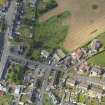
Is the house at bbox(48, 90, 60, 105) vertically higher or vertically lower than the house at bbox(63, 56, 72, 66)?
lower

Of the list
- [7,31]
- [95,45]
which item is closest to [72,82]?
[95,45]

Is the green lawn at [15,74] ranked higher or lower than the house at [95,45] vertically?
lower

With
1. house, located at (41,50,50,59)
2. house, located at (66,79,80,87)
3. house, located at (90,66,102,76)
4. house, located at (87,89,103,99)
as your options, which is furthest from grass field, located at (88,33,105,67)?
house, located at (41,50,50,59)

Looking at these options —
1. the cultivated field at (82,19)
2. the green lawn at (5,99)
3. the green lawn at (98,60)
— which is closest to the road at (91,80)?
the green lawn at (98,60)

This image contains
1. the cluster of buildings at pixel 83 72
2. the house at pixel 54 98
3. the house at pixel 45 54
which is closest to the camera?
the house at pixel 54 98

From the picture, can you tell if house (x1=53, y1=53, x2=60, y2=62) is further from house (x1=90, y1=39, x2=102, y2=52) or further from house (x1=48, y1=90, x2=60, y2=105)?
house (x1=90, y1=39, x2=102, y2=52)

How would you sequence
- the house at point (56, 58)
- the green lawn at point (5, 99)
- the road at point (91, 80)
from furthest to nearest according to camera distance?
1. the house at point (56, 58)
2. the green lawn at point (5, 99)
3. the road at point (91, 80)

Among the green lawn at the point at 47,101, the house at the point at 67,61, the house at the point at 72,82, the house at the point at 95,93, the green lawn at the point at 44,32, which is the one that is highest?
the green lawn at the point at 44,32

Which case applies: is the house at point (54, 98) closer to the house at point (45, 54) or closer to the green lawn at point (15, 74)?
the green lawn at point (15, 74)
